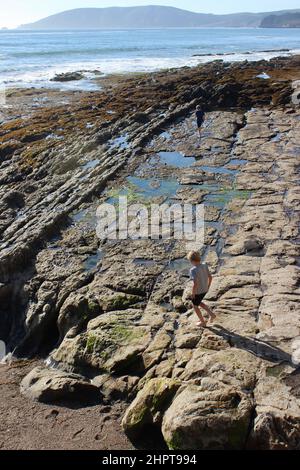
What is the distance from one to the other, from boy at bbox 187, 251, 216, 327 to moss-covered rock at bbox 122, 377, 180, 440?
6.07ft

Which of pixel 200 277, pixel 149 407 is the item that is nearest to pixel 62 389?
pixel 149 407

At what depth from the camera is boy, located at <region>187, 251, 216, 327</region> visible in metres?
9.48

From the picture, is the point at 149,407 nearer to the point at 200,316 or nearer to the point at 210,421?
the point at 210,421

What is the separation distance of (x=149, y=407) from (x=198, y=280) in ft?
8.93

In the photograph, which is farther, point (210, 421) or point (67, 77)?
point (67, 77)

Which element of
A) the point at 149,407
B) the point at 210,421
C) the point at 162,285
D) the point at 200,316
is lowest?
the point at 149,407

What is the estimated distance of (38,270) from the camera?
1359 cm

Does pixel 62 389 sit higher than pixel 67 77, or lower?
lower

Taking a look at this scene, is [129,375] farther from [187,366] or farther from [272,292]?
[272,292]

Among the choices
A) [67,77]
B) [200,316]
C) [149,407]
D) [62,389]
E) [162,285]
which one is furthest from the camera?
[67,77]

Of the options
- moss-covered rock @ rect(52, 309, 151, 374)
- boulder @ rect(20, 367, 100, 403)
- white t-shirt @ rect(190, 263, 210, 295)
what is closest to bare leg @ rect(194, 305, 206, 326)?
white t-shirt @ rect(190, 263, 210, 295)

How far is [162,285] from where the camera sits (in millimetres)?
11836

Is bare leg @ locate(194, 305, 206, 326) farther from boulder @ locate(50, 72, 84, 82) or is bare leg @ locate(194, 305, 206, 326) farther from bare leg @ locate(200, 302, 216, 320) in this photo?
boulder @ locate(50, 72, 84, 82)

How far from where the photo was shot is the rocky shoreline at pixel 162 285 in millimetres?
7844
